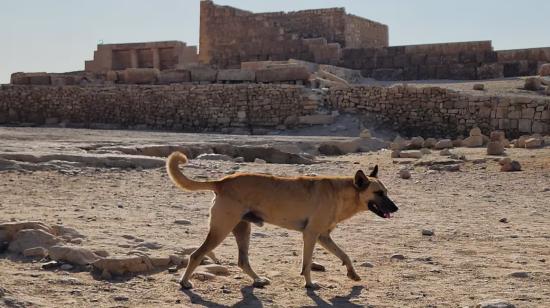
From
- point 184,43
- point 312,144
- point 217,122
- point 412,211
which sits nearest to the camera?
point 412,211

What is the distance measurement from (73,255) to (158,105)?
19083 mm

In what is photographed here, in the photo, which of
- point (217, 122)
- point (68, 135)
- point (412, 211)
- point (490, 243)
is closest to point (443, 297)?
point (490, 243)

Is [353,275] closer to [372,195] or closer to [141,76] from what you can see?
[372,195]

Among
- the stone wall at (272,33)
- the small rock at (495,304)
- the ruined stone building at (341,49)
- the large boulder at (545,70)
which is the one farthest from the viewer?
the stone wall at (272,33)

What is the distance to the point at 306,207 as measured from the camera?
6.33 metres

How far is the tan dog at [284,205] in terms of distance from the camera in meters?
6.15

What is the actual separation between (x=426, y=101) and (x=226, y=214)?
55.4 ft

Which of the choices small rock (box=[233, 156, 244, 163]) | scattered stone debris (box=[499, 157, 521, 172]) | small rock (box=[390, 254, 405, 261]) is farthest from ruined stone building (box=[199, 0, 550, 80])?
small rock (box=[390, 254, 405, 261])

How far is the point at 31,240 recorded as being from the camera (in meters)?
6.82

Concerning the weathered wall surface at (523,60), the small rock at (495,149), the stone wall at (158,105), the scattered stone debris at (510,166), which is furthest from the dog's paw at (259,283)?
the weathered wall surface at (523,60)

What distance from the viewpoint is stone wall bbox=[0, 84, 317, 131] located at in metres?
23.8

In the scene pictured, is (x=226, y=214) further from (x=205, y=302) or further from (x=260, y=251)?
(x=260, y=251)

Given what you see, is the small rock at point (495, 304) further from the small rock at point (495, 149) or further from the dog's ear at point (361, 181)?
the small rock at point (495, 149)

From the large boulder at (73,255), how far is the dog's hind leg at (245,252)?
116 centimetres
